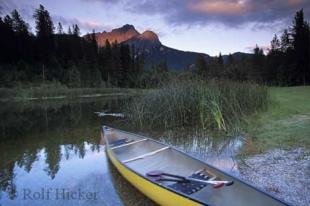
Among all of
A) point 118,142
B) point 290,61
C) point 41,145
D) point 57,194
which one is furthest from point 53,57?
point 57,194

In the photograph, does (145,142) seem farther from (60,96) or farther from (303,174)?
(60,96)

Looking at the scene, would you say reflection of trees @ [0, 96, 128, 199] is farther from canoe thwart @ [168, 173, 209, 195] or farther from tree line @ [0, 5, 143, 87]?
tree line @ [0, 5, 143, 87]

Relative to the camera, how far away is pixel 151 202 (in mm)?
5094

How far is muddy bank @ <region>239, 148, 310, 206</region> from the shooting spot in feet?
15.5

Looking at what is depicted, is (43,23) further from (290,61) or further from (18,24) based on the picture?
(290,61)

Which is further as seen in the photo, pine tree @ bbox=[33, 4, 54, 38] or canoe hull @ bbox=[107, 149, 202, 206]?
pine tree @ bbox=[33, 4, 54, 38]

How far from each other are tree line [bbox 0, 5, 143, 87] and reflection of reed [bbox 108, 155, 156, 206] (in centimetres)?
4188

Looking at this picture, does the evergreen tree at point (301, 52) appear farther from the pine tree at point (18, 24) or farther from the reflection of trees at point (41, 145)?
the pine tree at point (18, 24)

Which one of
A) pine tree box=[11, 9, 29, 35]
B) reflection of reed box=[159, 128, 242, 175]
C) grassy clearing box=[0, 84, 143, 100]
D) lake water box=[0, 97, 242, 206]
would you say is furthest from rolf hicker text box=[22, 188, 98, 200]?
pine tree box=[11, 9, 29, 35]

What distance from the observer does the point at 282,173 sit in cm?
559

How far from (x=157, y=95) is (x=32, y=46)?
54648mm

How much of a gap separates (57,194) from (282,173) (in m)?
4.22

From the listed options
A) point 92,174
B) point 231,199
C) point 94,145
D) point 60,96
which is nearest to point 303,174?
point 231,199

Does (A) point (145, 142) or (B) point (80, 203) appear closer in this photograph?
(B) point (80, 203)
